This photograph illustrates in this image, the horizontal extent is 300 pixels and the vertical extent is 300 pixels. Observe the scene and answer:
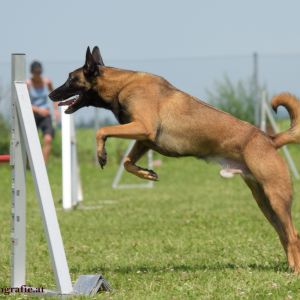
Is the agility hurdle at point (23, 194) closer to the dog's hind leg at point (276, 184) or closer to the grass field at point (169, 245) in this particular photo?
the grass field at point (169, 245)

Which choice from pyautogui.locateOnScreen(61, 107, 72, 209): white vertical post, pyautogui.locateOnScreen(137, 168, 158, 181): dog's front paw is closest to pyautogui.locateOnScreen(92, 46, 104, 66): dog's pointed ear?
pyautogui.locateOnScreen(137, 168, 158, 181): dog's front paw

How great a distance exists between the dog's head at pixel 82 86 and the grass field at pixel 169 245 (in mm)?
1305

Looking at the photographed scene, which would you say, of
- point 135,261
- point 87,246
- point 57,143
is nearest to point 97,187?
point 57,143

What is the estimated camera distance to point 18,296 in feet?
18.0

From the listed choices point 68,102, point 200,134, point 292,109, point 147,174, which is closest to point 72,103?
point 68,102

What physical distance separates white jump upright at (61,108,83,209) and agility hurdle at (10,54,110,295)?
186 inches

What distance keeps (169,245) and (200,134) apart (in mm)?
2035

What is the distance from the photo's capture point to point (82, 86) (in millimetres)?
7082

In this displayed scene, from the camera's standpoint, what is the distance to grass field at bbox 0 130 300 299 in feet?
19.1

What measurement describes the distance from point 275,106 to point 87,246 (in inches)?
103

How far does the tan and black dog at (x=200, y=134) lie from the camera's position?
257 inches

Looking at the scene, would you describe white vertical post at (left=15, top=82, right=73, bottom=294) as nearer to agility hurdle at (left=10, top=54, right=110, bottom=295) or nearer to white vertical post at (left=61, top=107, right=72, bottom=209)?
agility hurdle at (left=10, top=54, right=110, bottom=295)

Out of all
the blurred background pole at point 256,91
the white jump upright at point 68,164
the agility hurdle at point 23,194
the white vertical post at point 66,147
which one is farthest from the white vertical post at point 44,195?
the blurred background pole at point 256,91

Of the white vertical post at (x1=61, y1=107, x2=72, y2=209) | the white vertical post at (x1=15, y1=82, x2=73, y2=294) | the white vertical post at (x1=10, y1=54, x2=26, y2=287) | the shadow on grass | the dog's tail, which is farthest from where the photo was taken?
the white vertical post at (x1=61, y1=107, x2=72, y2=209)
